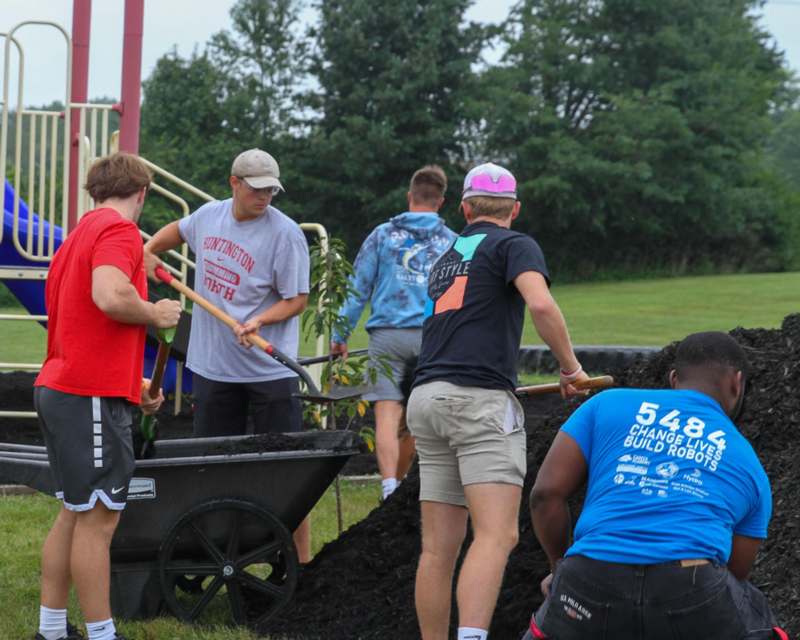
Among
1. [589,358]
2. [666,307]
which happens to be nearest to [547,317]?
[589,358]

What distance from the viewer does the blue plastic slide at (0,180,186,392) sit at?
9.65m

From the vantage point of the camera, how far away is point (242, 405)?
5.85 metres

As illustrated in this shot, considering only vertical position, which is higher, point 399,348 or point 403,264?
point 403,264

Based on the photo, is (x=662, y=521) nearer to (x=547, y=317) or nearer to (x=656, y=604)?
(x=656, y=604)

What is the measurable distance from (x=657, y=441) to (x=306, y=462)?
2213 millimetres

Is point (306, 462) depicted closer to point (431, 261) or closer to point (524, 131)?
point (431, 261)

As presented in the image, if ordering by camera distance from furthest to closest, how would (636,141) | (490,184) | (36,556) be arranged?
(636,141) → (36,556) → (490,184)

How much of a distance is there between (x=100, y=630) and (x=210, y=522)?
0.64 metres

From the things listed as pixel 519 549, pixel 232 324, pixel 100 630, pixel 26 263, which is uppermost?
pixel 232 324

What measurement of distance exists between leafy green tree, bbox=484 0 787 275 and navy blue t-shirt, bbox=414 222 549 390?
109 feet

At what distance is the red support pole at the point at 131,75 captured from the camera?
10031mm

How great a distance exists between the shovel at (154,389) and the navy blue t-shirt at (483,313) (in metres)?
1.27

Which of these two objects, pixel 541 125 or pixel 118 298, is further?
pixel 541 125

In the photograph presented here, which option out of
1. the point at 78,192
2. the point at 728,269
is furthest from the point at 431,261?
the point at 728,269
